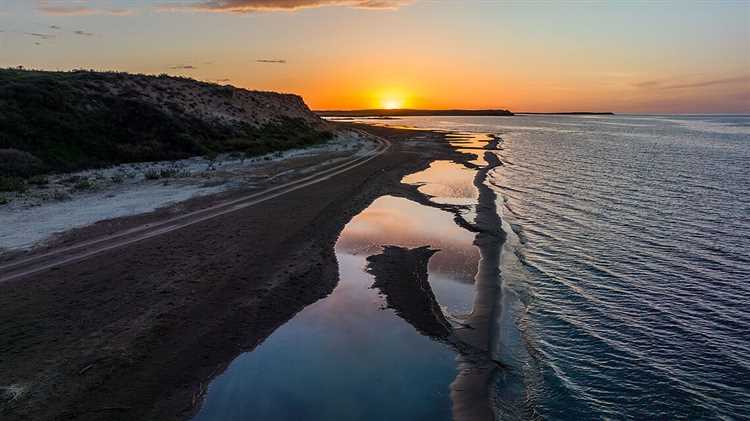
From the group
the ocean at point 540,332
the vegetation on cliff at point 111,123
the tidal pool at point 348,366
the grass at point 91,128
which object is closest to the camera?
the tidal pool at point 348,366

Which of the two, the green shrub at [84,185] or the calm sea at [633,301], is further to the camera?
the green shrub at [84,185]

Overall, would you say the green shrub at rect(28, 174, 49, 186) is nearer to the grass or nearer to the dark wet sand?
the grass

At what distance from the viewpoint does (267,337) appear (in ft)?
31.9

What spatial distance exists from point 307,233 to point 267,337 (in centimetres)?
762

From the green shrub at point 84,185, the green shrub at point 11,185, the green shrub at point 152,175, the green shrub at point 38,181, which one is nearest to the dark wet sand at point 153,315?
the green shrub at point 84,185

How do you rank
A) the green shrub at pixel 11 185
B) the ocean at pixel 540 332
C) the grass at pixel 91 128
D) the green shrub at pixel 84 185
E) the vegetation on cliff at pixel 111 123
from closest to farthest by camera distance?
the ocean at pixel 540 332, the green shrub at pixel 11 185, the green shrub at pixel 84 185, the grass at pixel 91 128, the vegetation on cliff at pixel 111 123

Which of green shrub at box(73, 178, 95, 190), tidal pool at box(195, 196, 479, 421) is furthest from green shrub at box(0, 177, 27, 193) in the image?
tidal pool at box(195, 196, 479, 421)

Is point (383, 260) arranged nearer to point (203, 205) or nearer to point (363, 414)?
point (363, 414)

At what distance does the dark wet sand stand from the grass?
1501 centimetres

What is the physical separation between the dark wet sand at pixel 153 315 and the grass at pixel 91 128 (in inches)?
591

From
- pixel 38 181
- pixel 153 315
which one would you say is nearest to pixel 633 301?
pixel 153 315

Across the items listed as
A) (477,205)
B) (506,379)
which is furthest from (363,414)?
(477,205)

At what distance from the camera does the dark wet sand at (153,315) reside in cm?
754

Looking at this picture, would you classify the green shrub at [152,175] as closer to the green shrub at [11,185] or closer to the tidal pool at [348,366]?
the green shrub at [11,185]
